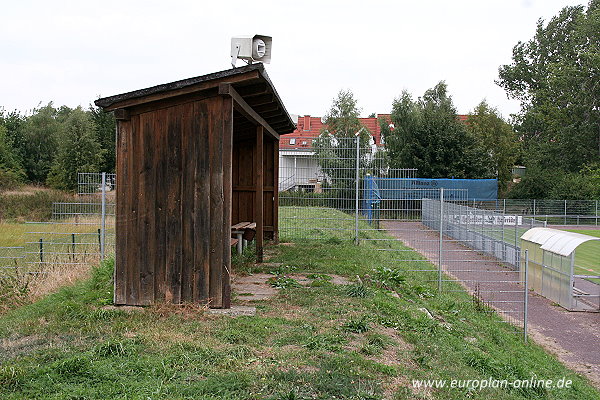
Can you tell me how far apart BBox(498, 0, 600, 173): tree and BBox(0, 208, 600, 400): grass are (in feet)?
128

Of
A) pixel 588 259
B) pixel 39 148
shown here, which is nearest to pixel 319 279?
pixel 588 259

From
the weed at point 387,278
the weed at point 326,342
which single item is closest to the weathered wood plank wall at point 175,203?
the weed at point 326,342

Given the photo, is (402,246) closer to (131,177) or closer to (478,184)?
(131,177)

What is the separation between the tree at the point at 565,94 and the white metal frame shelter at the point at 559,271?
3028 cm

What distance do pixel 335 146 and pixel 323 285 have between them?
21.4 feet

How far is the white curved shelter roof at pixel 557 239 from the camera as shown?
46.8ft

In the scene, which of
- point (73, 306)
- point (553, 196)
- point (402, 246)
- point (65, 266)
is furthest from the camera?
point (553, 196)

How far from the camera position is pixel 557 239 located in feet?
50.1

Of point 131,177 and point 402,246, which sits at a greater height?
point 131,177

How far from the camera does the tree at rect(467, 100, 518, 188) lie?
4706 cm

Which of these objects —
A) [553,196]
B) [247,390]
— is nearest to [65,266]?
[247,390]

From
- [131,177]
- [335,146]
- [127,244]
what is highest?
[335,146]

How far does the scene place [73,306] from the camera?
743 cm

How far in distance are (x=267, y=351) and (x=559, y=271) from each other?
35.8 feet
